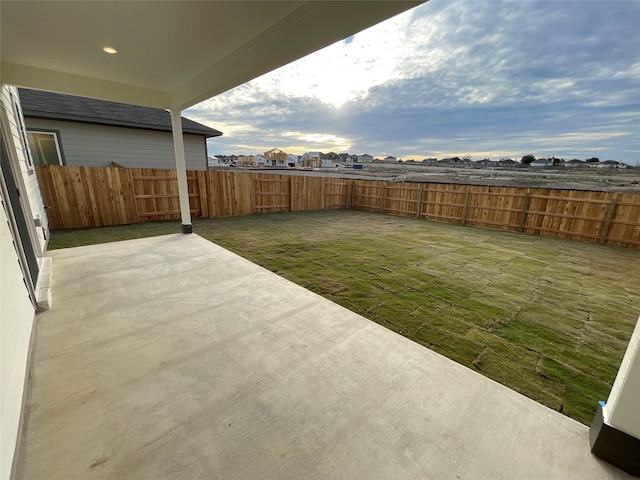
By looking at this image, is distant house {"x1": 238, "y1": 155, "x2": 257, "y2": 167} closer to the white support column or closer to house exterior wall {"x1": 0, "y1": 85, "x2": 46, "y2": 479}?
the white support column

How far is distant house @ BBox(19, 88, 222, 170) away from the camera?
24.9ft

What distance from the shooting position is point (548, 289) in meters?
3.91

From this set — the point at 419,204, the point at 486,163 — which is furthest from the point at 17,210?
the point at 486,163

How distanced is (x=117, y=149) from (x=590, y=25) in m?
13.4

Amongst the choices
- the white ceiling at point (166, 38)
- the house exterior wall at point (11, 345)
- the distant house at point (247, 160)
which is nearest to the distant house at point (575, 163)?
the white ceiling at point (166, 38)

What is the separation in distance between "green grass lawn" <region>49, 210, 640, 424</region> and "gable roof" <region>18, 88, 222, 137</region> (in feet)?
12.7

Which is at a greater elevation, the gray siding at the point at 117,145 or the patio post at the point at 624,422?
the gray siding at the point at 117,145

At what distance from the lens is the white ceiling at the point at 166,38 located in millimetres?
2174

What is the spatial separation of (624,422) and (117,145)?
39.3 ft

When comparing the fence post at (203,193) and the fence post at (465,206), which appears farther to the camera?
the fence post at (465,206)

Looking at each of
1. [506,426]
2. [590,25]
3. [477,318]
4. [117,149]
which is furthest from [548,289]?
[117,149]

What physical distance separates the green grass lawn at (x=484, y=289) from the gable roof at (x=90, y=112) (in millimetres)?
3867

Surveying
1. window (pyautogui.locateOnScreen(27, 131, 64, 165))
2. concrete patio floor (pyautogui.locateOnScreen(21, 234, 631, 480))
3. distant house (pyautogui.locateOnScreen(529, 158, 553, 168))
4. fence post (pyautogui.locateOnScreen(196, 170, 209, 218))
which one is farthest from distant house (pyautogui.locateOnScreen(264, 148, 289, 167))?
concrete patio floor (pyautogui.locateOnScreen(21, 234, 631, 480))

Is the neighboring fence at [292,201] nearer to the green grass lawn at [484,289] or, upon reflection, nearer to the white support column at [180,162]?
the green grass lawn at [484,289]
